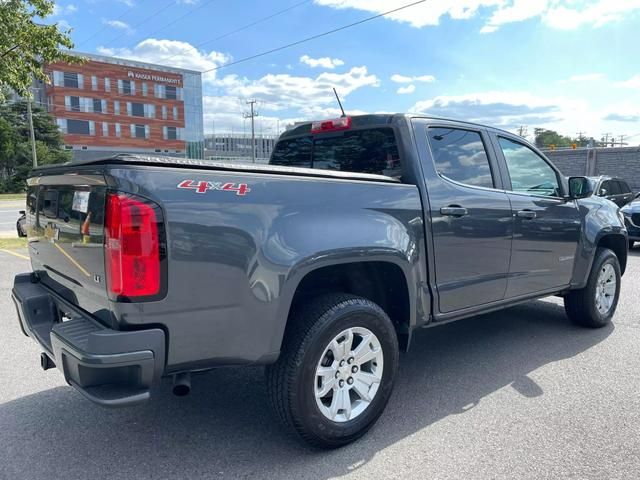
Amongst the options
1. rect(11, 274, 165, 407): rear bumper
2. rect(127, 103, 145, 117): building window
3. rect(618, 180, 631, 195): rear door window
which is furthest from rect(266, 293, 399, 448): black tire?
rect(127, 103, 145, 117): building window

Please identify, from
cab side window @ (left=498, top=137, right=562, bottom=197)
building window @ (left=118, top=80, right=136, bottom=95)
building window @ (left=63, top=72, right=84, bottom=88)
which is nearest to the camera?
cab side window @ (left=498, top=137, right=562, bottom=197)

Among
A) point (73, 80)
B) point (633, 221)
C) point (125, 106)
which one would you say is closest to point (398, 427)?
point (633, 221)

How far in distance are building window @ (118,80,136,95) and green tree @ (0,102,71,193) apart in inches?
668

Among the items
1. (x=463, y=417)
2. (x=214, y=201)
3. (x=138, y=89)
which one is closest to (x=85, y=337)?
(x=214, y=201)

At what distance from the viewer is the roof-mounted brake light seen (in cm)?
399

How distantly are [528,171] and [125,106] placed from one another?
7552cm

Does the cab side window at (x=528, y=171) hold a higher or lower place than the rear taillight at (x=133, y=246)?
higher

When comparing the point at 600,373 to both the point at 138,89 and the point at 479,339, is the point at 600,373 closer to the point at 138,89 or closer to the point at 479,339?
the point at 479,339

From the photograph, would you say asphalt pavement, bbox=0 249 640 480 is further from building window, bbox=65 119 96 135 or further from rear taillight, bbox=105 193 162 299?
building window, bbox=65 119 96 135

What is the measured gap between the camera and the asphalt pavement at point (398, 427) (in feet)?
9.12

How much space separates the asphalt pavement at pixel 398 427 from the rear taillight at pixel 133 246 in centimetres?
112

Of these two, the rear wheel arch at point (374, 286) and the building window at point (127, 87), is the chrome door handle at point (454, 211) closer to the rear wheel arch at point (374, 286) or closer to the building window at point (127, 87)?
the rear wheel arch at point (374, 286)

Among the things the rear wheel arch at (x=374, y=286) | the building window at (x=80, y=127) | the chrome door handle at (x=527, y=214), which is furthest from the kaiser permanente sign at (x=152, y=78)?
the rear wheel arch at (x=374, y=286)

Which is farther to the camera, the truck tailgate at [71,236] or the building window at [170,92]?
the building window at [170,92]
